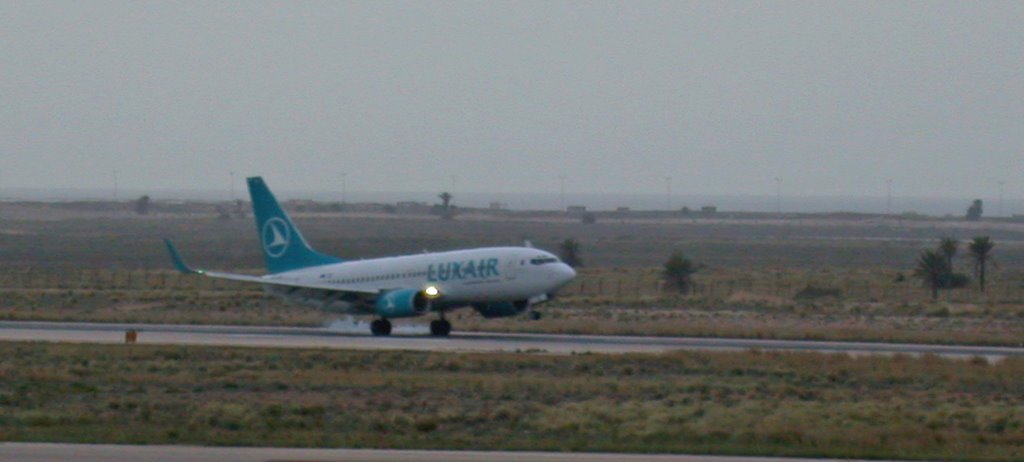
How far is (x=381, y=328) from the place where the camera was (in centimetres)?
4859

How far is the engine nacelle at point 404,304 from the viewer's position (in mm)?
47656

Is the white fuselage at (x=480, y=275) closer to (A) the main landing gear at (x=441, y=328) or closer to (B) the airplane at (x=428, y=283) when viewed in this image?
(B) the airplane at (x=428, y=283)

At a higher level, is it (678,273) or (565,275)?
(565,275)

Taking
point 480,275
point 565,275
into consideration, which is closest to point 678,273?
point 565,275

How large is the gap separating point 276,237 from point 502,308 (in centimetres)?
996

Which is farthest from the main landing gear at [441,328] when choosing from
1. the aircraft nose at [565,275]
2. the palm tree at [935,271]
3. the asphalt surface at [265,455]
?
the palm tree at [935,271]

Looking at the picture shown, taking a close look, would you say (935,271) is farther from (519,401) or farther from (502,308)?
(519,401)

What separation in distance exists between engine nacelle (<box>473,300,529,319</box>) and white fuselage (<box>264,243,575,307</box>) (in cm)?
46

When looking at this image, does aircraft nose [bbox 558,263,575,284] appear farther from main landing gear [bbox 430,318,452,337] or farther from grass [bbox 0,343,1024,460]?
grass [bbox 0,343,1024,460]

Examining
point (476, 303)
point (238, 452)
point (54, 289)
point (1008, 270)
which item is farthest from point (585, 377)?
point (1008, 270)

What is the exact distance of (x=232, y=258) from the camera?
114m

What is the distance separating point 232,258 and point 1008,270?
58.6 metres

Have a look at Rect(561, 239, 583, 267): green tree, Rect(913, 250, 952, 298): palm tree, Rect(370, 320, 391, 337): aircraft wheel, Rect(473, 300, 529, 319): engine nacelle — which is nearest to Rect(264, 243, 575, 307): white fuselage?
Rect(473, 300, 529, 319): engine nacelle

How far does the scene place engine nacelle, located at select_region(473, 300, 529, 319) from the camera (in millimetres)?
48328
